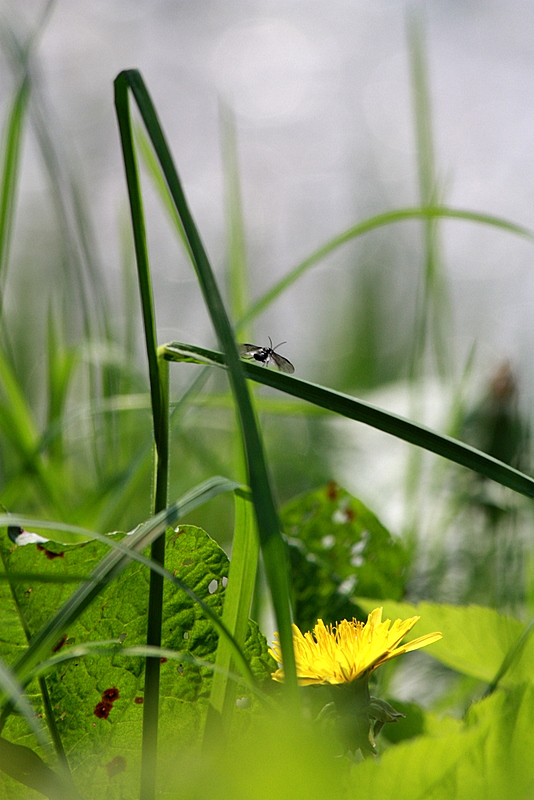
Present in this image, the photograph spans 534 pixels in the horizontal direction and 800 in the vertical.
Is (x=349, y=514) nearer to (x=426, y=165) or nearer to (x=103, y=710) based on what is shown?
(x=103, y=710)

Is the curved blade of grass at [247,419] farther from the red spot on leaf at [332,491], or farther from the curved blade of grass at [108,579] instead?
the red spot on leaf at [332,491]

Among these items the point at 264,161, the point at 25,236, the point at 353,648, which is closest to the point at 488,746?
the point at 353,648

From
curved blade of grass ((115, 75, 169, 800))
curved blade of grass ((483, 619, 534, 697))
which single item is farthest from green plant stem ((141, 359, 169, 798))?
curved blade of grass ((483, 619, 534, 697))

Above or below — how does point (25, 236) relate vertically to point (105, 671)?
above

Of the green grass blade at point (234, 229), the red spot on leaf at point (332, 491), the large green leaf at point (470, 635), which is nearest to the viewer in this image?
the large green leaf at point (470, 635)

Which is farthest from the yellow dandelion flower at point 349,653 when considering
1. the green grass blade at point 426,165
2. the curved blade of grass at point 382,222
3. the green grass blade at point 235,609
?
the green grass blade at point 426,165

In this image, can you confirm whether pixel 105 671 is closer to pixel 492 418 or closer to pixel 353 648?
pixel 353 648

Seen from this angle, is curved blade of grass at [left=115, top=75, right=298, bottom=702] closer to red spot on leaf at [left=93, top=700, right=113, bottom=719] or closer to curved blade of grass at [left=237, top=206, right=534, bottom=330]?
red spot on leaf at [left=93, top=700, right=113, bottom=719]
